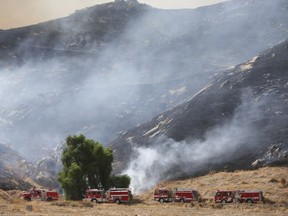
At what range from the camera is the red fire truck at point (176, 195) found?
173ft

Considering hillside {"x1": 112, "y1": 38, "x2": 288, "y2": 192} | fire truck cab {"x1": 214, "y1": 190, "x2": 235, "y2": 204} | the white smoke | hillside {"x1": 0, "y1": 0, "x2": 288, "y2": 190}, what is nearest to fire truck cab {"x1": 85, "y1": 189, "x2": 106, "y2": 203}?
fire truck cab {"x1": 214, "y1": 190, "x2": 235, "y2": 204}

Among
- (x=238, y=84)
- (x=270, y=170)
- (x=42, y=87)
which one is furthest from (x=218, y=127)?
(x=42, y=87)

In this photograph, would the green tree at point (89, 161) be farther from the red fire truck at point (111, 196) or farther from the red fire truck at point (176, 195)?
the red fire truck at point (176, 195)

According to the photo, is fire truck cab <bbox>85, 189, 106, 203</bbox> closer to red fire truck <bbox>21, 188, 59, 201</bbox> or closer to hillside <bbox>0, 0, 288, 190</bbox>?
red fire truck <bbox>21, 188, 59, 201</bbox>

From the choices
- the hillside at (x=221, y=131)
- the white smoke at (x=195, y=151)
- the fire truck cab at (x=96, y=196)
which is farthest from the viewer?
the white smoke at (x=195, y=151)

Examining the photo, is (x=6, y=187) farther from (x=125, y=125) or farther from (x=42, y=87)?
(x=42, y=87)

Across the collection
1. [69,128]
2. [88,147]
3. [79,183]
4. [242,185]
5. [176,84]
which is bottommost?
[242,185]

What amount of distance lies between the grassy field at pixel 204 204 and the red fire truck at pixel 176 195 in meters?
1.23

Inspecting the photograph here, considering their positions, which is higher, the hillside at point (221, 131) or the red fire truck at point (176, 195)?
the hillside at point (221, 131)

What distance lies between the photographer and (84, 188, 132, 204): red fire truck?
52.9 metres

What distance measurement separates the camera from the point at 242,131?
87.2 m

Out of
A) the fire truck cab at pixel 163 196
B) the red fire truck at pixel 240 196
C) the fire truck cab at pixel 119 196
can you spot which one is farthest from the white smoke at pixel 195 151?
the fire truck cab at pixel 119 196

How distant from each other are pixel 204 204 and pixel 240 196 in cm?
452

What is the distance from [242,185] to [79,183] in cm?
2429
